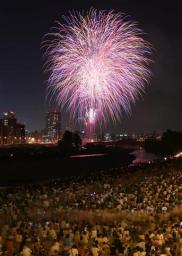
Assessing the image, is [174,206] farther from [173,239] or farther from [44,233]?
[44,233]

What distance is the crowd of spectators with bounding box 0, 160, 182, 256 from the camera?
277 inches

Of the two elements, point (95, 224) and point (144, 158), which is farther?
point (144, 158)

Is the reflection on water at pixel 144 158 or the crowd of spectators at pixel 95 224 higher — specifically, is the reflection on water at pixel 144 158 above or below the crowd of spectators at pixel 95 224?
below

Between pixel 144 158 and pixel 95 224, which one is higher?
pixel 95 224

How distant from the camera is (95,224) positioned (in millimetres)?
10164

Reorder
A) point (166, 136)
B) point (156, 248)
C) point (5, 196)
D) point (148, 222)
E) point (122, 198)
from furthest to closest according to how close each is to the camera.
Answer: point (166, 136) < point (5, 196) < point (122, 198) < point (148, 222) < point (156, 248)

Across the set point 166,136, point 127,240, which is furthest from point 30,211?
point 166,136

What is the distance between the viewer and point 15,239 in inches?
292

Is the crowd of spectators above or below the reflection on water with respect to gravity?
above

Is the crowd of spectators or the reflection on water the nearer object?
the crowd of spectators

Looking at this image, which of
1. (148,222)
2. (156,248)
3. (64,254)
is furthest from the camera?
(148,222)

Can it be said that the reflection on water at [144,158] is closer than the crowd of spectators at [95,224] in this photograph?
No

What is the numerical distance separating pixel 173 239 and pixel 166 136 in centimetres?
10537

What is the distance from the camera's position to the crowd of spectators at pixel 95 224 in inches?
277
